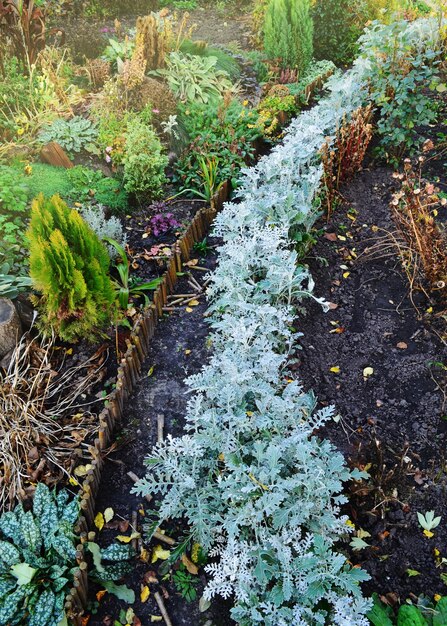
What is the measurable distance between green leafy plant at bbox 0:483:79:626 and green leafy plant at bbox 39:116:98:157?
11.1 feet

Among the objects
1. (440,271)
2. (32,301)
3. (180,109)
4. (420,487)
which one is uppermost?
(180,109)

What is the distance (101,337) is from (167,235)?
1273 millimetres

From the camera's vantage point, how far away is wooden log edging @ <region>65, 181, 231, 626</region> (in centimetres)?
232

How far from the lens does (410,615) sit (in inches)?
88.0

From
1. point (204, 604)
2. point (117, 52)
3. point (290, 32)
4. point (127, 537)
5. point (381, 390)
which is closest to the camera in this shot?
point (204, 604)

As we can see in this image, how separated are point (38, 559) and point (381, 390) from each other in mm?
2225

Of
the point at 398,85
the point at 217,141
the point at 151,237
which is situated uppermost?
the point at 398,85

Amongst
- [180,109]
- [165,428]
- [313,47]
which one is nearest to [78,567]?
[165,428]

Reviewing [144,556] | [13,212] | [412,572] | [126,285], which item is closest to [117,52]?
[13,212]

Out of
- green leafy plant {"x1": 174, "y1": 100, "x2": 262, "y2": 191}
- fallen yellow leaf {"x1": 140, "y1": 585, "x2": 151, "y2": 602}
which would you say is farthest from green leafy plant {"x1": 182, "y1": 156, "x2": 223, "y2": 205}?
fallen yellow leaf {"x1": 140, "y1": 585, "x2": 151, "y2": 602}

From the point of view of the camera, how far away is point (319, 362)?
3463 mm

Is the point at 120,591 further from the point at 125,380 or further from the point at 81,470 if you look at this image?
the point at 125,380

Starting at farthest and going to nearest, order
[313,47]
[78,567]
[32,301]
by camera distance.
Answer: [313,47] → [32,301] → [78,567]

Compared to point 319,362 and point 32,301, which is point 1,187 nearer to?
point 32,301
